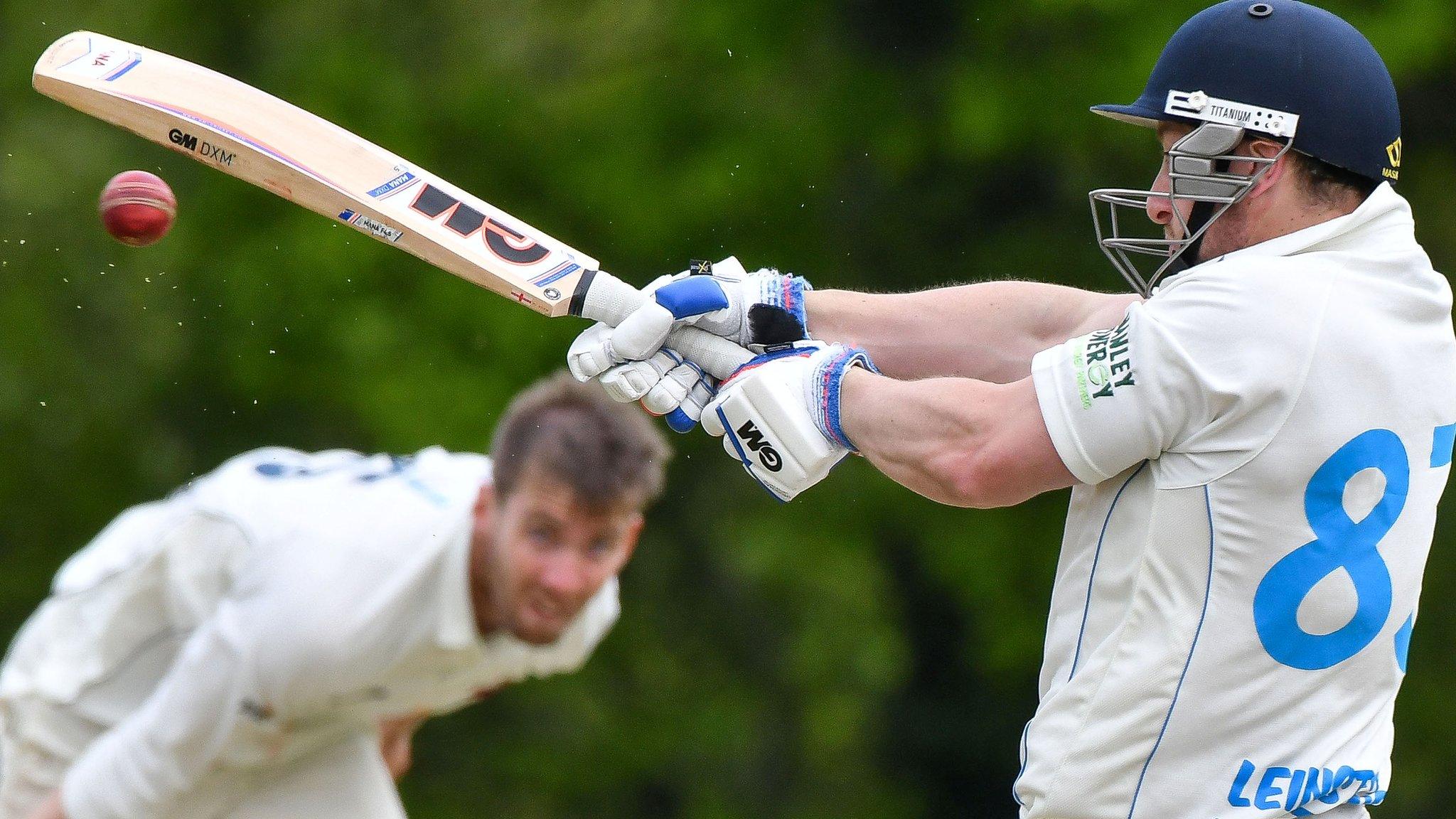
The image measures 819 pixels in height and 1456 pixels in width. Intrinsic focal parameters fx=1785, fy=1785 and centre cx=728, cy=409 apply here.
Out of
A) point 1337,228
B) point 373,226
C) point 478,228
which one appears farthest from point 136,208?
point 1337,228

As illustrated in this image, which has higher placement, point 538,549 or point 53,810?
point 538,549

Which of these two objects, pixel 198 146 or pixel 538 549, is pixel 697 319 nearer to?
pixel 198 146

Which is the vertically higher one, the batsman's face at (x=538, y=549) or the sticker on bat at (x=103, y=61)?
the sticker on bat at (x=103, y=61)

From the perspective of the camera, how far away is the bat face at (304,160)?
340 cm

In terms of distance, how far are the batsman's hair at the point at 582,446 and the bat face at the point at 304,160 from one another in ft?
4.07

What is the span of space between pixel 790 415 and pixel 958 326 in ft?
2.00

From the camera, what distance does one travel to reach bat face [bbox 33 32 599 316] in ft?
11.2

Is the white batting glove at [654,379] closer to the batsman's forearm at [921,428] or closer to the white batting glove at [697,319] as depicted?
the white batting glove at [697,319]

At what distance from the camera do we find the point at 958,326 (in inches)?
137

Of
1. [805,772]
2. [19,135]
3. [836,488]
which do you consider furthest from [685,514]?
[19,135]

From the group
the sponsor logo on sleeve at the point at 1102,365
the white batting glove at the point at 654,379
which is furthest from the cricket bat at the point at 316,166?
the sponsor logo on sleeve at the point at 1102,365

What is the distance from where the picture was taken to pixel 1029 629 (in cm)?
850

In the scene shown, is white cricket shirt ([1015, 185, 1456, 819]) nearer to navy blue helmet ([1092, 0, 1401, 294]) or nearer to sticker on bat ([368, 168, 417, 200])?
navy blue helmet ([1092, 0, 1401, 294])

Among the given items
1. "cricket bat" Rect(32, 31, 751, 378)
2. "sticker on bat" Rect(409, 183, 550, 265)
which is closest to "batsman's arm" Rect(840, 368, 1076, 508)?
"cricket bat" Rect(32, 31, 751, 378)
